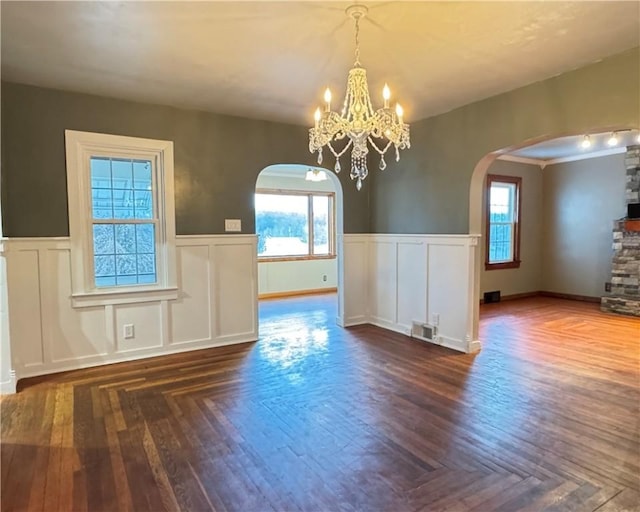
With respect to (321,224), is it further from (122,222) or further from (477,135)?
(122,222)

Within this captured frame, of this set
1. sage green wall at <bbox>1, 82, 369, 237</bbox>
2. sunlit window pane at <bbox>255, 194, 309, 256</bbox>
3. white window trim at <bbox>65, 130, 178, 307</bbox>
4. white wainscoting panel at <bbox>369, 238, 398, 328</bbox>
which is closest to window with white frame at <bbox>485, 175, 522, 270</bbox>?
white wainscoting panel at <bbox>369, 238, 398, 328</bbox>

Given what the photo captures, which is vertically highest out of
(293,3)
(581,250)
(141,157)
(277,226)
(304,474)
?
(293,3)

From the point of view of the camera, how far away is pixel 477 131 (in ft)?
13.4

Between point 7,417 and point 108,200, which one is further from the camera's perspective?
point 108,200

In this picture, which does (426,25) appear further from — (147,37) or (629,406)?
(629,406)

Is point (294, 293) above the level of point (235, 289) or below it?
below

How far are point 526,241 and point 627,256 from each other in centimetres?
169

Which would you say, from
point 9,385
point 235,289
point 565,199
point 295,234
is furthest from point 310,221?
point 9,385

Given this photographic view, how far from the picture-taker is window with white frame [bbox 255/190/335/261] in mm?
7984

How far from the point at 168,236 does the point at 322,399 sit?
7.70ft

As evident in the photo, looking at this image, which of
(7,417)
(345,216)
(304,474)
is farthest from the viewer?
(345,216)

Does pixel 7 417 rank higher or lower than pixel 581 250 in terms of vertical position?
lower

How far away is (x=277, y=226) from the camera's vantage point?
8.16 metres

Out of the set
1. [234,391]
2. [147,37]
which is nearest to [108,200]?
[147,37]
